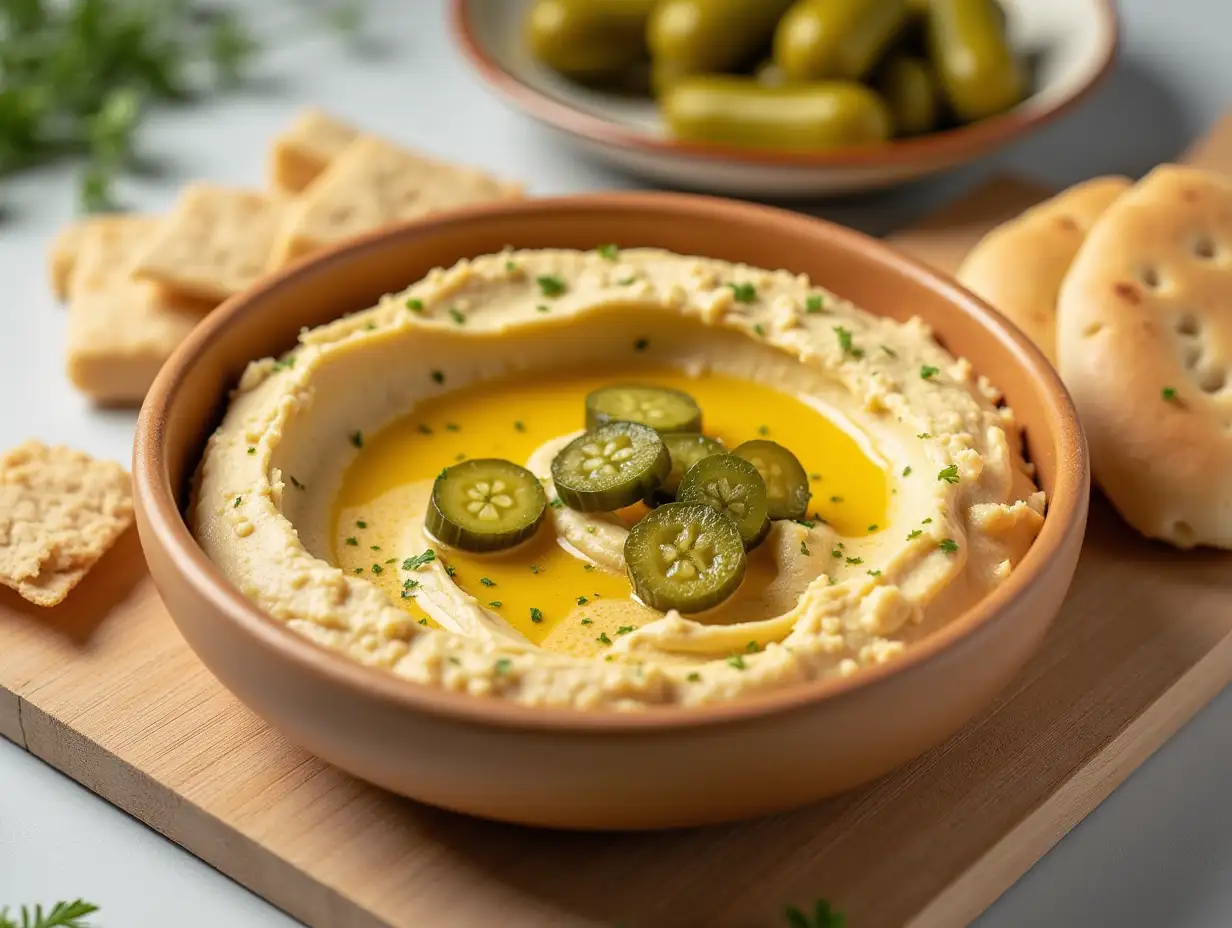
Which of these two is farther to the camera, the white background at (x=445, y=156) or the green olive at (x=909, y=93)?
the green olive at (x=909, y=93)

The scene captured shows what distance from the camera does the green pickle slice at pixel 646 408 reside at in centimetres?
508

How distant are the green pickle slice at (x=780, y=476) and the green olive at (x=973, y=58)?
3.22 meters

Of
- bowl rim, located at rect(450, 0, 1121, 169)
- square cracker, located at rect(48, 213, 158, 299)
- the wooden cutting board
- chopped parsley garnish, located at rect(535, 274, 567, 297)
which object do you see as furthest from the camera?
bowl rim, located at rect(450, 0, 1121, 169)

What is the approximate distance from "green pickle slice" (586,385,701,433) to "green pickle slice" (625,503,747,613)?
22.7 inches

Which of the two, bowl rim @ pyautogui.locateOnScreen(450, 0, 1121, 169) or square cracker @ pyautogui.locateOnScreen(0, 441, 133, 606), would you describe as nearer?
square cracker @ pyautogui.locateOnScreen(0, 441, 133, 606)

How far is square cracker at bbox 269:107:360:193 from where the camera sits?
713 centimetres

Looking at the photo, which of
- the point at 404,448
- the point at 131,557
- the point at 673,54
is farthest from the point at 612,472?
the point at 673,54

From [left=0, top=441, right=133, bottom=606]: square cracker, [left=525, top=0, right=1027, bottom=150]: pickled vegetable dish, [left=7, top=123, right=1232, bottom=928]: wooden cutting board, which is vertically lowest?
[left=7, top=123, right=1232, bottom=928]: wooden cutting board

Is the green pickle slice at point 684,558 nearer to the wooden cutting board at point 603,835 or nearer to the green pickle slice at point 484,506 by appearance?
the green pickle slice at point 484,506

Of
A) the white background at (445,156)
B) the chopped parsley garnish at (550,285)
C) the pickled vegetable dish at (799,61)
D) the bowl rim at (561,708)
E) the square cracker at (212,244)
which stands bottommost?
the white background at (445,156)

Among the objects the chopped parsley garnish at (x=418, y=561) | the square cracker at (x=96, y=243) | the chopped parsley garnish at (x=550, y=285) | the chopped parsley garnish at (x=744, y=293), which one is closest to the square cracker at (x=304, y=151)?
the square cracker at (x=96, y=243)

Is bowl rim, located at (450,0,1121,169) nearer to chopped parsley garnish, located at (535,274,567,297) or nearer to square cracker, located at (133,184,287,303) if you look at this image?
square cracker, located at (133,184,287,303)

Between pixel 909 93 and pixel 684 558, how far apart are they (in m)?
3.82

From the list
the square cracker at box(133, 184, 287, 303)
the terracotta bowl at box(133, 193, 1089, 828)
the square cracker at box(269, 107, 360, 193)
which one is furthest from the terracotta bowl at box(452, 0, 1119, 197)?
the terracotta bowl at box(133, 193, 1089, 828)
